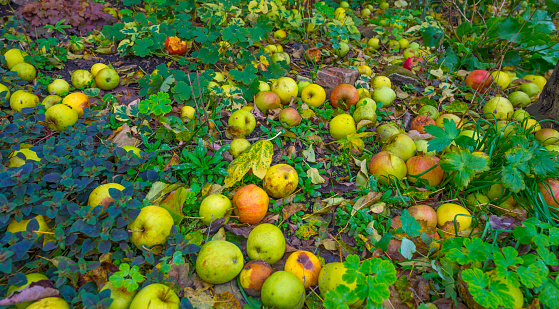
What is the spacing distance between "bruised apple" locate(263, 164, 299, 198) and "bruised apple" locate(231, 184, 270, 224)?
0.15 m

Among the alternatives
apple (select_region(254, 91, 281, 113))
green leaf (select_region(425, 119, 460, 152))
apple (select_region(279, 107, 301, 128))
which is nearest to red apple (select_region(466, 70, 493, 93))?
green leaf (select_region(425, 119, 460, 152))

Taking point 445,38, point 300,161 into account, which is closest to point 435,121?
point 300,161

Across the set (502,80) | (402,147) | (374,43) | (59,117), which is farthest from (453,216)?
(374,43)

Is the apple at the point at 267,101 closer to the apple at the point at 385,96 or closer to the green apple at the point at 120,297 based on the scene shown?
the apple at the point at 385,96

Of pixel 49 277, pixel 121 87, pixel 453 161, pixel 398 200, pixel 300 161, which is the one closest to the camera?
pixel 49 277

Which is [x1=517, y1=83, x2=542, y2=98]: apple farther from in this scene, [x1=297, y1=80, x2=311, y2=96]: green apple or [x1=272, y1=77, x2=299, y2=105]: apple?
[x1=272, y1=77, x2=299, y2=105]: apple

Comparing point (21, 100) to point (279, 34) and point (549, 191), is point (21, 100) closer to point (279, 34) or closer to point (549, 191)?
point (279, 34)

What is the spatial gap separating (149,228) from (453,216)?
228cm

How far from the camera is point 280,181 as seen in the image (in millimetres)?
2508

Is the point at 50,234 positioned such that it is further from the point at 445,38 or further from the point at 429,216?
the point at 445,38

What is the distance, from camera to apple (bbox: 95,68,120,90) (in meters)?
3.55

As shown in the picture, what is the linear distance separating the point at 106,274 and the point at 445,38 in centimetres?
555

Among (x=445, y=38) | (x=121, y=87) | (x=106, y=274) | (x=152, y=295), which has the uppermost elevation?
(x=445, y=38)

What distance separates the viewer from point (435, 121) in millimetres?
3428
